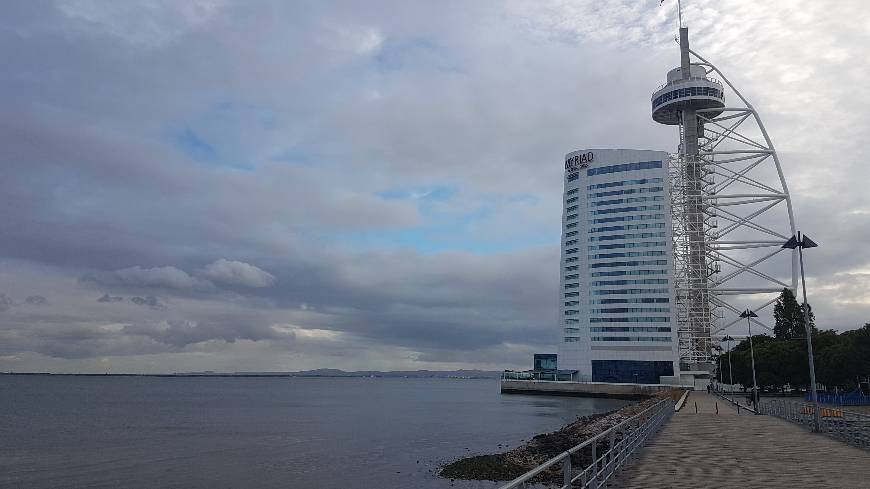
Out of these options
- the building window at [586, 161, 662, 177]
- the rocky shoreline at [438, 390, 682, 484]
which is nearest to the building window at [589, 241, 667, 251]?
the building window at [586, 161, 662, 177]

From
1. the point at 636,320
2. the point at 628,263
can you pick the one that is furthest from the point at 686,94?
the point at 636,320

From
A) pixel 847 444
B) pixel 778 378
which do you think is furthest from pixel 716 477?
pixel 778 378

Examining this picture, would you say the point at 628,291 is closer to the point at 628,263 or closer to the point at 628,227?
the point at 628,263

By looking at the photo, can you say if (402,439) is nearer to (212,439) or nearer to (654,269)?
(212,439)

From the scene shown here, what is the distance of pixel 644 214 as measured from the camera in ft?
541

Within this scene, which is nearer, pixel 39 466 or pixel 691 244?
pixel 39 466

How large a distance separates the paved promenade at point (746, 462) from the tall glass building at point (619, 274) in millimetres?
130411

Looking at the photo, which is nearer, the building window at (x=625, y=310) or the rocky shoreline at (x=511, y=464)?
the rocky shoreline at (x=511, y=464)

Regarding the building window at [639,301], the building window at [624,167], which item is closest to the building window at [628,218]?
the building window at [624,167]

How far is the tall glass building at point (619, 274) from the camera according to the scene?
159 metres

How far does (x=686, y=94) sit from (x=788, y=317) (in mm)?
60835

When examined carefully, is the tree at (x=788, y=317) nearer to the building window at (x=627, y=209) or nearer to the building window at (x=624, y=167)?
the building window at (x=627, y=209)

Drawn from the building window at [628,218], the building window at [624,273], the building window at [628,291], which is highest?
the building window at [628,218]

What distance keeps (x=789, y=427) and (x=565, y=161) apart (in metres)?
152
